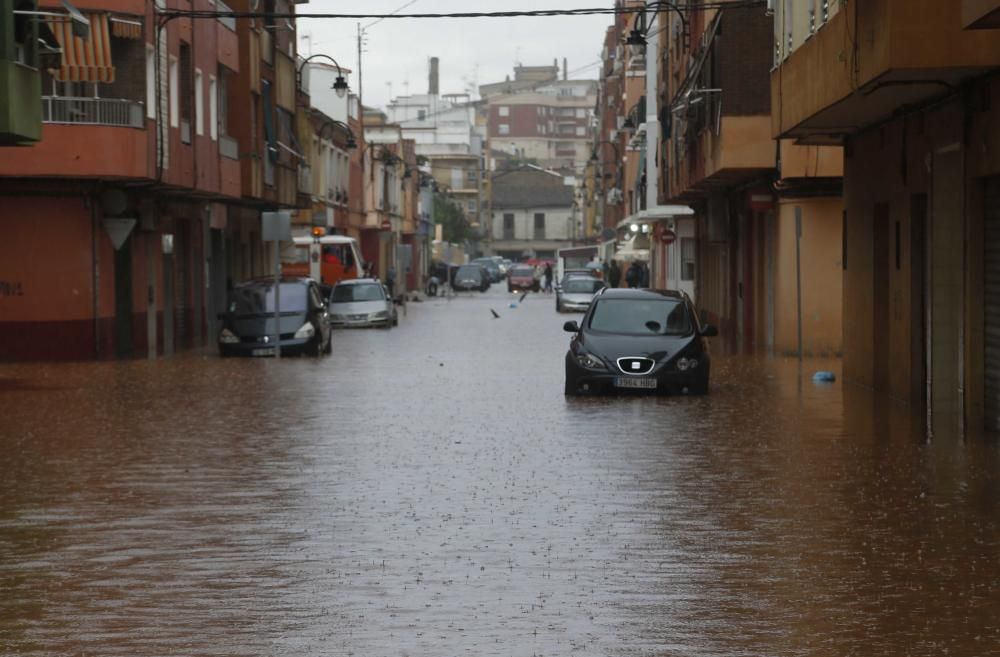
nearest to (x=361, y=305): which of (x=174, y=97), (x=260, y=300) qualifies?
(x=174, y=97)

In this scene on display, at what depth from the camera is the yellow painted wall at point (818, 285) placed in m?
35.4

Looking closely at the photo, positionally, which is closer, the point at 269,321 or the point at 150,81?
the point at 150,81

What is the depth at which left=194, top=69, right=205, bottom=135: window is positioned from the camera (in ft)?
137

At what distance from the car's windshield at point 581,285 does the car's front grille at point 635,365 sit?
44146mm

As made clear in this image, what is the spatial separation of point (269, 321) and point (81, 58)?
705 cm

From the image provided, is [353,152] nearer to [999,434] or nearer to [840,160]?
[840,160]

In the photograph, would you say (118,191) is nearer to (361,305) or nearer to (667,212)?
(361,305)

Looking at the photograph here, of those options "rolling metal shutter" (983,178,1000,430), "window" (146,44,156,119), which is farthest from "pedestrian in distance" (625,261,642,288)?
"rolling metal shutter" (983,178,1000,430)

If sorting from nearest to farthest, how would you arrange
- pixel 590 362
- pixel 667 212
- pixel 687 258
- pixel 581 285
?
1. pixel 590 362
2. pixel 667 212
3. pixel 687 258
4. pixel 581 285

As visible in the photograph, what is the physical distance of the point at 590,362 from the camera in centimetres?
2492

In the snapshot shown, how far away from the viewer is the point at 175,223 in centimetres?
4328

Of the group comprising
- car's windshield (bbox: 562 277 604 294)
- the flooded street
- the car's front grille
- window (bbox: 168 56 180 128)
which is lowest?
the flooded street

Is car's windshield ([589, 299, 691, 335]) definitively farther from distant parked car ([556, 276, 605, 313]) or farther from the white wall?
the white wall

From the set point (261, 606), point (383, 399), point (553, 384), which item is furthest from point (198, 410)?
point (261, 606)
